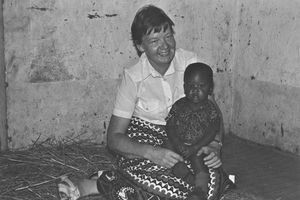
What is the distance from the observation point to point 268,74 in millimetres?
5359

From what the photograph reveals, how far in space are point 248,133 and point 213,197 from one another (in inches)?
83.5

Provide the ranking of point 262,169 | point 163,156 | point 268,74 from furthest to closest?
point 268,74, point 262,169, point 163,156

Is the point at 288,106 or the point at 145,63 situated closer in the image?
the point at 145,63

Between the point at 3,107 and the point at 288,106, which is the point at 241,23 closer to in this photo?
the point at 288,106

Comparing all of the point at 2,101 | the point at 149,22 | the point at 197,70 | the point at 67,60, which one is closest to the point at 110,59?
the point at 67,60

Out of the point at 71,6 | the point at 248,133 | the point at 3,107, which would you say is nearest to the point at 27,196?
the point at 3,107

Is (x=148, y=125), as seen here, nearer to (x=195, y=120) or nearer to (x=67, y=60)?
(x=195, y=120)

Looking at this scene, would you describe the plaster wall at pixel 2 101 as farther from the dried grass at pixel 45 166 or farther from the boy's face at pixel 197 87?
the boy's face at pixel 197 87

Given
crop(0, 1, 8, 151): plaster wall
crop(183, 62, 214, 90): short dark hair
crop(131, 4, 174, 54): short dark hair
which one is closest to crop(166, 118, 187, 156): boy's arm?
crop(183, 62, 214, 90): short dark hair

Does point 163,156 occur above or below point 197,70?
below

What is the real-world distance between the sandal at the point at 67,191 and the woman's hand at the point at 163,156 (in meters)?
0.65

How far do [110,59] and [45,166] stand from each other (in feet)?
4.14

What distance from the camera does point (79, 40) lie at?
197 inches

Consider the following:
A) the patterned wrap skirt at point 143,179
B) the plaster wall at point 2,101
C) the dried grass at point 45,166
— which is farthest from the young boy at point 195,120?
the plaster wall at point 2,101
